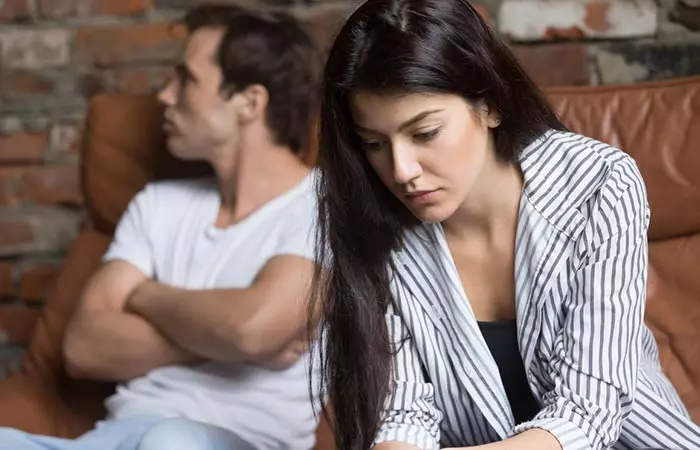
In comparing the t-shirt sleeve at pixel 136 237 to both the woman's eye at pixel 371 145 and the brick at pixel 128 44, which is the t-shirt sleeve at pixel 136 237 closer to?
the brick at pixel 128 44

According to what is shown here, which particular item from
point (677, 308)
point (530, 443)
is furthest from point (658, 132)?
point (530, 443)

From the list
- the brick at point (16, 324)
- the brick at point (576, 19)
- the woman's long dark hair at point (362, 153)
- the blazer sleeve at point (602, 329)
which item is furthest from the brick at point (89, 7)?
the blazer sleeve at point (602, 329)

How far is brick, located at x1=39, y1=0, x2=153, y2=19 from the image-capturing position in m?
2.20

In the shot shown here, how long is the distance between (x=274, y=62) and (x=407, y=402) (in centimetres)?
75

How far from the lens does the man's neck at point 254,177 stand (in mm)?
1749

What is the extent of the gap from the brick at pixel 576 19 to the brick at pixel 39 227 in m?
1.06

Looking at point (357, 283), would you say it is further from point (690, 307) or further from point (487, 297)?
point (690, 307)

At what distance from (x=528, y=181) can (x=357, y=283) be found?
0.81 feet

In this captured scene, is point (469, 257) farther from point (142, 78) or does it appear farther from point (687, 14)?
point (142, 78)

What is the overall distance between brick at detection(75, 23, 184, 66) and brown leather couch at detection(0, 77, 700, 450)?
32cm

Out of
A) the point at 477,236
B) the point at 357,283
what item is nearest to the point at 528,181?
the point at 477,236

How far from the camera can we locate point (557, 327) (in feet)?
4.00

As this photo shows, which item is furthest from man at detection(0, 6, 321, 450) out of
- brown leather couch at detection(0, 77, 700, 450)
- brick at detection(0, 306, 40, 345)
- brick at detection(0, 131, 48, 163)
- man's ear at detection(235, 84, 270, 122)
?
brick at detection(0, 306, 40, 345)

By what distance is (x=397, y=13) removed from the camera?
1.13 m
